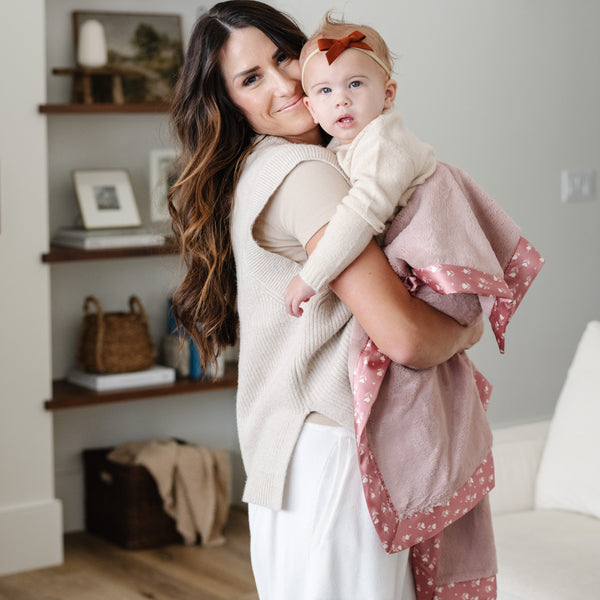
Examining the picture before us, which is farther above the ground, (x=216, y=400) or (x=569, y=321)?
(x=569, y=321)

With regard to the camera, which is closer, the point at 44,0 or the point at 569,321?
the point at 44,0

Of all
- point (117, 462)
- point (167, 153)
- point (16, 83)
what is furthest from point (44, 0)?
point (117, 462)

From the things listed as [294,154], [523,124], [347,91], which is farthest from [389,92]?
[523,124]

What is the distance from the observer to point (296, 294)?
1.19 metres

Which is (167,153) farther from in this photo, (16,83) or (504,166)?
(504,166)

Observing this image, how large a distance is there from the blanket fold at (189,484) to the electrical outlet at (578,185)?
5.68ft

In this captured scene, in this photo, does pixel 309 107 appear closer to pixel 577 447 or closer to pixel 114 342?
pixel 577 447

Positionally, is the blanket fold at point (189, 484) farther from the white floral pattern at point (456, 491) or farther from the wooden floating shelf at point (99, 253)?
the white floral pattern at point (456, 491)

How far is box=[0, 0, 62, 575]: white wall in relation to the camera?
2969 mm

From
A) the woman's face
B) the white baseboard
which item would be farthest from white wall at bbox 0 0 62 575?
the woman's face

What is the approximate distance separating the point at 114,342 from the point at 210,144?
1.93 m

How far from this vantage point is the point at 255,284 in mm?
1315

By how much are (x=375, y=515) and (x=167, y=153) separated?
7.94 ft

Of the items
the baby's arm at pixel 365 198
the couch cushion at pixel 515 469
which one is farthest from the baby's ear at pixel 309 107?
the couch cushion at pixel 515 469
